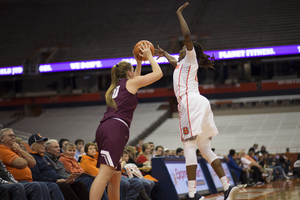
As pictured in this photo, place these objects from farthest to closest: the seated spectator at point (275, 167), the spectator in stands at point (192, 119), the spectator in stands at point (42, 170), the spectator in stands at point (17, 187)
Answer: the seated spectator at point (275, 167), the spectator in stands at point (42, 170), the spectator in stands at point (17, 187), the spectator in stands at point (192, 119)

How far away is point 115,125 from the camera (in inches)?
135

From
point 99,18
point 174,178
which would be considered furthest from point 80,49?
point 174,178

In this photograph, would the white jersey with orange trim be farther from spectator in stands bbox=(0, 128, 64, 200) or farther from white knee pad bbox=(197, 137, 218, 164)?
spectator in stands bbox=(0, 128, 64, 200)

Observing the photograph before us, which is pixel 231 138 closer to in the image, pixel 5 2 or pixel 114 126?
pixel 114 126

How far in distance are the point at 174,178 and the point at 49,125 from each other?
60.7 ft

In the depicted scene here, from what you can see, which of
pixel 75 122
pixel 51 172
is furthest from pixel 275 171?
pixel 75 122

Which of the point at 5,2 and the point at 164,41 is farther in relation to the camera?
the point at 5,2

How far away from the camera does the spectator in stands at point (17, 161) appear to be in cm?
459

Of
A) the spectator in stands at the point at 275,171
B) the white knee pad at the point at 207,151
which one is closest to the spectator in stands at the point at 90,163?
the white knee pad at the point at 207,151

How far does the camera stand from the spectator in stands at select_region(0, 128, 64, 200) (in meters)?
4.59

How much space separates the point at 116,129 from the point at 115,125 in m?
0.04

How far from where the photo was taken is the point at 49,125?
78.3 ft

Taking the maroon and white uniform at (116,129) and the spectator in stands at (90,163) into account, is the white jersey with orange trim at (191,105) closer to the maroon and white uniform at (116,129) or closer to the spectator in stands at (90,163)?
the maroon and white uniform at (116,129)

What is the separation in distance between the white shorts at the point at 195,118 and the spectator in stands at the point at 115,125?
22.3 inches
